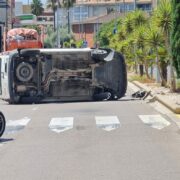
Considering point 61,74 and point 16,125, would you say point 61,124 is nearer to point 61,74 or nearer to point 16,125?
point 16,125

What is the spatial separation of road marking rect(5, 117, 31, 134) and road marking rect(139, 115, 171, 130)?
3.30 m

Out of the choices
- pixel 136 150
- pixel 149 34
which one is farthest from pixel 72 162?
pixel 149 34

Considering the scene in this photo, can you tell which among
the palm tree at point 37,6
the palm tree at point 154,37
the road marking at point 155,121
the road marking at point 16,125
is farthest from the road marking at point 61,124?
the palm tree at point 37,6

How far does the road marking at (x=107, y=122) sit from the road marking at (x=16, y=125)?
2.01 m

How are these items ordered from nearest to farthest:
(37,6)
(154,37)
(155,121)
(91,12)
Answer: (155,121) → (154,37) → (37,6) → (91,12)

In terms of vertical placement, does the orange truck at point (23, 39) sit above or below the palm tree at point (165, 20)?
below

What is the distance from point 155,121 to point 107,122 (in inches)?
51.4

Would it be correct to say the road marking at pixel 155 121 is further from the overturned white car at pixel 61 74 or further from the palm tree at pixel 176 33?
the overturned white car at pixel 61 74

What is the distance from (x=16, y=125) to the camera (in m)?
19.0

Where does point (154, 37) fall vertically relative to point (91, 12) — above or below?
below

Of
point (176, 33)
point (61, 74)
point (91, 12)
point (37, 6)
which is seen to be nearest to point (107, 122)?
point (176, 33)

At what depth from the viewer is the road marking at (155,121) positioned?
18156 millimetres

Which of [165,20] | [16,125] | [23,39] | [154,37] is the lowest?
[16,125]

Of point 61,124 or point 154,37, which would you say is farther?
point 154,37
